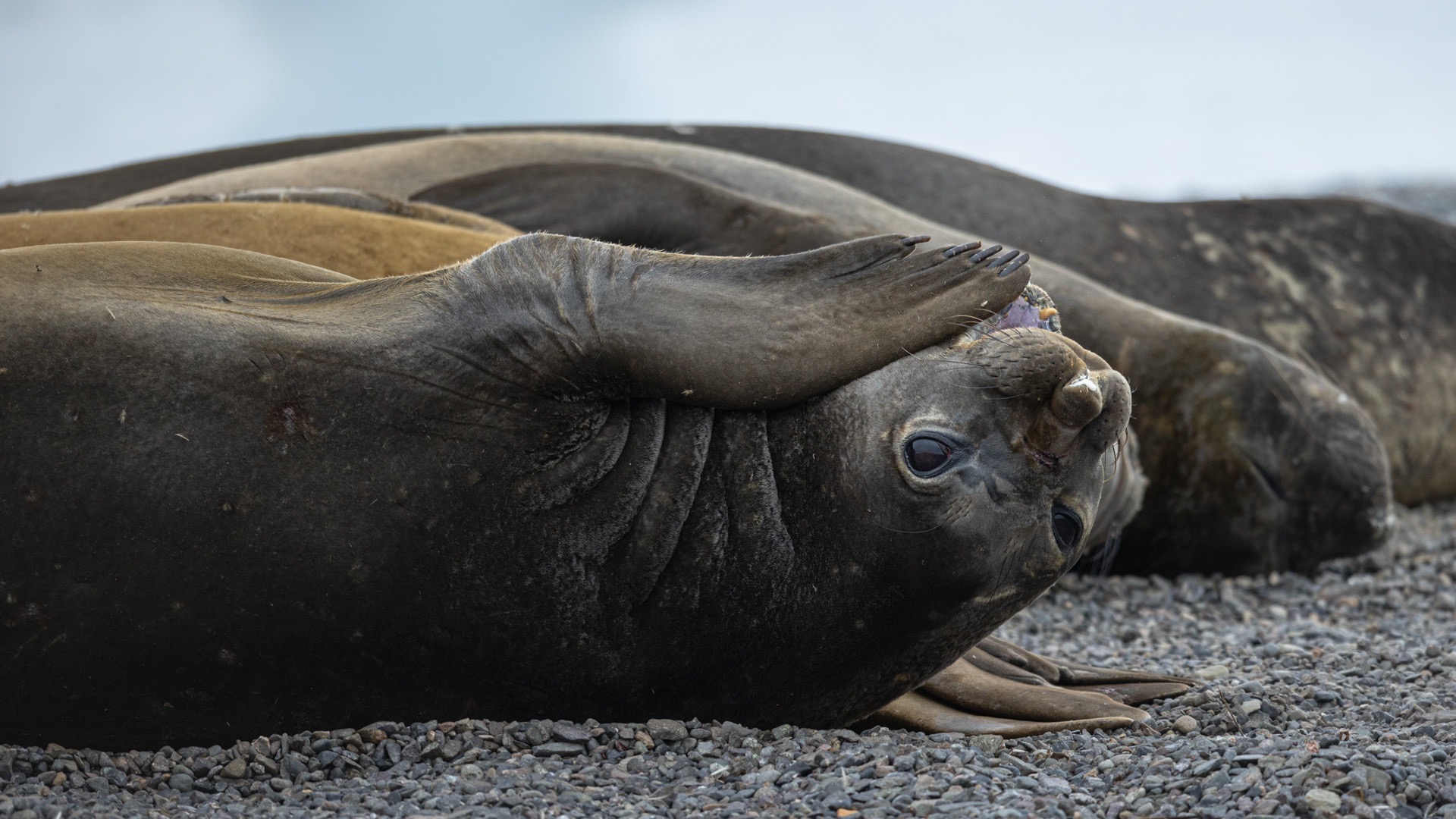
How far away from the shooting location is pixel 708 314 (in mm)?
2994

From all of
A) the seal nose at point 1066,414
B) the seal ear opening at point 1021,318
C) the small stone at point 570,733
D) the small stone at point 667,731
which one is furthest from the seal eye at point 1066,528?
the small stone at point 570,733

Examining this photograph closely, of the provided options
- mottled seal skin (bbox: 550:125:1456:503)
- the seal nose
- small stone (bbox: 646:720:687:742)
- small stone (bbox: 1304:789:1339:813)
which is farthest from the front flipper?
mottled seal skin (bbox: 550:125:1456:503)

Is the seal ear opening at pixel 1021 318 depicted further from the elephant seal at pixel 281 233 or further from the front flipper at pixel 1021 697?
the elephant seal at pixel 281 233

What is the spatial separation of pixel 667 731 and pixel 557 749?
9.1 inches

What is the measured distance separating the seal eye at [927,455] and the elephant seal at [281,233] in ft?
5.38

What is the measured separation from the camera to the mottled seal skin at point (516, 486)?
2.82 m

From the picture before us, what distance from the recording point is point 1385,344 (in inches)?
275

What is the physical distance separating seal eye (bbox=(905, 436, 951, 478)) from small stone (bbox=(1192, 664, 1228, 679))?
1.19 m

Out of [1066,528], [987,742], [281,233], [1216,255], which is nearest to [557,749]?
[987,742]

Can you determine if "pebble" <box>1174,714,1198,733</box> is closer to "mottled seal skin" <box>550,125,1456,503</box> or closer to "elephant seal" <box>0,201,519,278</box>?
"elephant seal" <box>0,201,519,278</box>

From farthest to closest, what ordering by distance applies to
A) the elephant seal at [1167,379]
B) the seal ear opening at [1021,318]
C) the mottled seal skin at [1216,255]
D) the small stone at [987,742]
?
the mottled seal skin at [1216,255], the elephant seal at [1167,379], the seal ear opening at [1021,318], the small stone at [987,742]

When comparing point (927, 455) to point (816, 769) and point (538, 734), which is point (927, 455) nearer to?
point (816, 769)

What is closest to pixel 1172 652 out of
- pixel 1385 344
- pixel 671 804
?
pixel 671 804

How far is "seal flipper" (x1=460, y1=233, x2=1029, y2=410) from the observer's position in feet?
9.76
